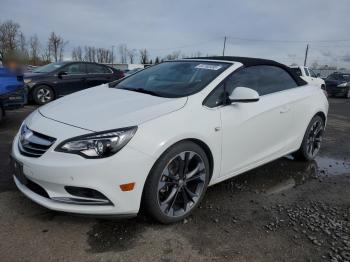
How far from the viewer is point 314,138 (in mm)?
5074

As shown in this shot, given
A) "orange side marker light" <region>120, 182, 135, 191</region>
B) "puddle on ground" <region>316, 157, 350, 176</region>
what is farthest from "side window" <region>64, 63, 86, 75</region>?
"orange side marker light" <region>120, 182, 135, 191</region>

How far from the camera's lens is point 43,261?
246 centimetres

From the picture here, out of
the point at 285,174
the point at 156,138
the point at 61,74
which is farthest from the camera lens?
the point at 61,74

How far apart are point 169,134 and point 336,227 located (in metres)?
1.75

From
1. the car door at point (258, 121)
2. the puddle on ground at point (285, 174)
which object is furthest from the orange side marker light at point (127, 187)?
the puddle on ground at point (285, 174)

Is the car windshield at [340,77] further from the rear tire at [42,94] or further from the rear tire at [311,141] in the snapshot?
the rear tire at [311,141]

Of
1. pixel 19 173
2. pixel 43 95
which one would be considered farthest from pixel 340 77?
pixel 19 173

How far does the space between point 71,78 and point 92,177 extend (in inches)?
339

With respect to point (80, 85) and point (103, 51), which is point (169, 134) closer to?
point (80, 85)

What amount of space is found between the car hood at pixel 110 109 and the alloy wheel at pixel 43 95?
7.12 metres

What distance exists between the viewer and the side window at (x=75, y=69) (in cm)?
1066

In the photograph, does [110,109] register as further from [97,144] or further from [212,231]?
[212,231]

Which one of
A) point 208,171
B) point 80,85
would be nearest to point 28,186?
point 208,171

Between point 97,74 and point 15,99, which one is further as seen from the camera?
point 97,74
